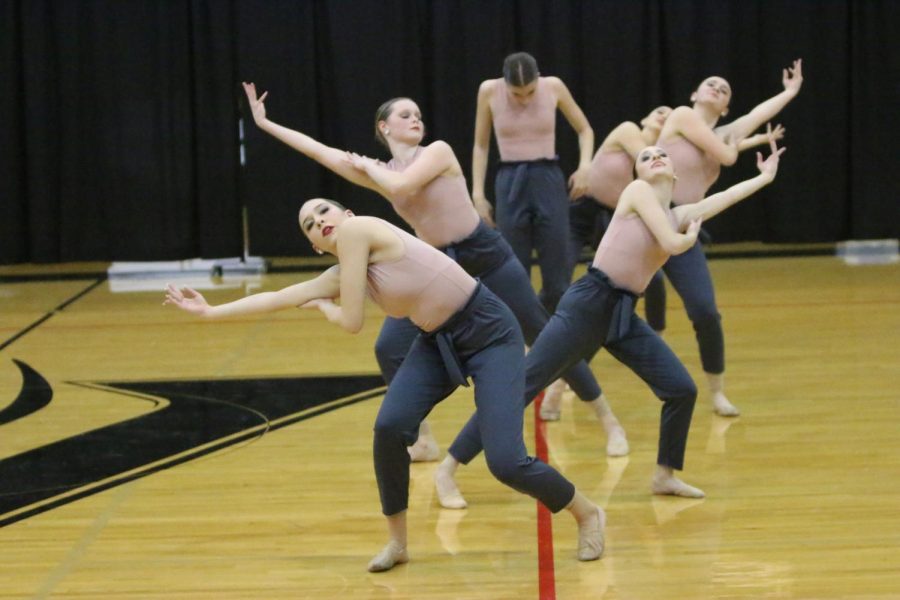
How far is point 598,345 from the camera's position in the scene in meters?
4.57

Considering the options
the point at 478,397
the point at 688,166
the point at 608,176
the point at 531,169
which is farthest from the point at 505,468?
the point at 608,176

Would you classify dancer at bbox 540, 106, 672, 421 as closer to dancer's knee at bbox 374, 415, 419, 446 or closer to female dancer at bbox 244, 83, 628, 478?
female dancer at bbox 244, 83, 628, 478

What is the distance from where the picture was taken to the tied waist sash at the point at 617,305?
4504mm

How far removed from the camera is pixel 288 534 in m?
4.55

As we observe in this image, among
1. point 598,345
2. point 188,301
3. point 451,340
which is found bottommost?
point 598,345

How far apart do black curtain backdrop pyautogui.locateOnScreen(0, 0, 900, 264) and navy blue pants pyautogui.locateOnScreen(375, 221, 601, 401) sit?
5.28 metres

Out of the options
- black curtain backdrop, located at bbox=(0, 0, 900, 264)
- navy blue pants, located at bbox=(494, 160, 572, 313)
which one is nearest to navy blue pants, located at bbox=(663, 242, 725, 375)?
navy blue pants, located at bbox=(494, 160, 572, 313)

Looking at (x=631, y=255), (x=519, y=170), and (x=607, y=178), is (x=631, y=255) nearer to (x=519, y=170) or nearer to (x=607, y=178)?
(x=519, y=170)

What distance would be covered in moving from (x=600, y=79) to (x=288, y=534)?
664cm

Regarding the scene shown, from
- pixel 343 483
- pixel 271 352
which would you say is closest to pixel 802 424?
pixel 343 483

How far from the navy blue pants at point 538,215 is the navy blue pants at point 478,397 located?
2.01 metres

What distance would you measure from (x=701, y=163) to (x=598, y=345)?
59.4 inches

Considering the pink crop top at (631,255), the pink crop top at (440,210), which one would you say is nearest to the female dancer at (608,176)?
the pink crop top at (440,210)

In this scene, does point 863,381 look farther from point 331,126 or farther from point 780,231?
point 331,126
